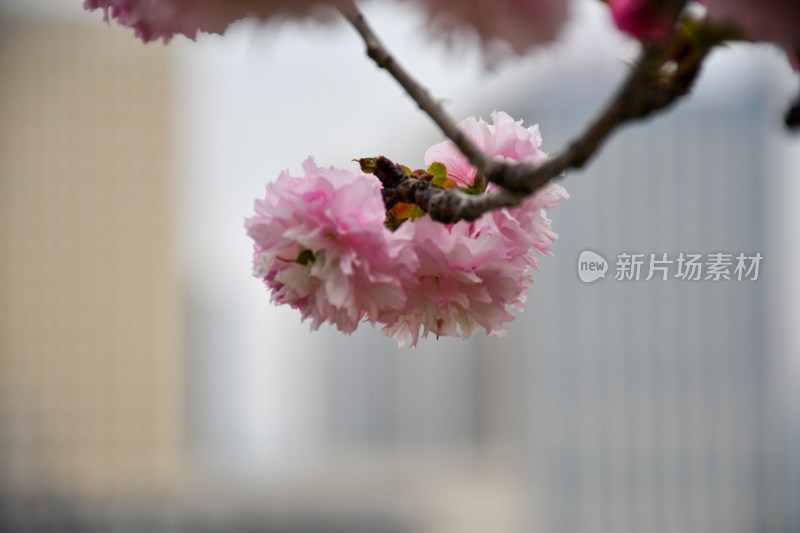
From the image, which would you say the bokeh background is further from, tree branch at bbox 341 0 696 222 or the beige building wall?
tree branch at bbox 341 0 696 222

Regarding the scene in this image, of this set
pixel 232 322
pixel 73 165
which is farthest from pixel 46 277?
pixel 232 322

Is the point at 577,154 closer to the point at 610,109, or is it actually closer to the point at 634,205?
the point at 610,109

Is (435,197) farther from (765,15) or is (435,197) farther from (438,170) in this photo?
(765,15)

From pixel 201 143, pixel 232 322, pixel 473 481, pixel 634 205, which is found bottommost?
pixel 473 481

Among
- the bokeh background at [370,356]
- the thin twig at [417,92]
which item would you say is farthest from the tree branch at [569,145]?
the bokeh background at [370,356]

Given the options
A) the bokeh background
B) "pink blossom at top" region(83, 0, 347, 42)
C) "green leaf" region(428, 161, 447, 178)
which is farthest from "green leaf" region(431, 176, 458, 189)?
the bokeh background

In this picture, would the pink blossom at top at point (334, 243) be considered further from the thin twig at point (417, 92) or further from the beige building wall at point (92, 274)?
the beige building wall at point (92, 274)
